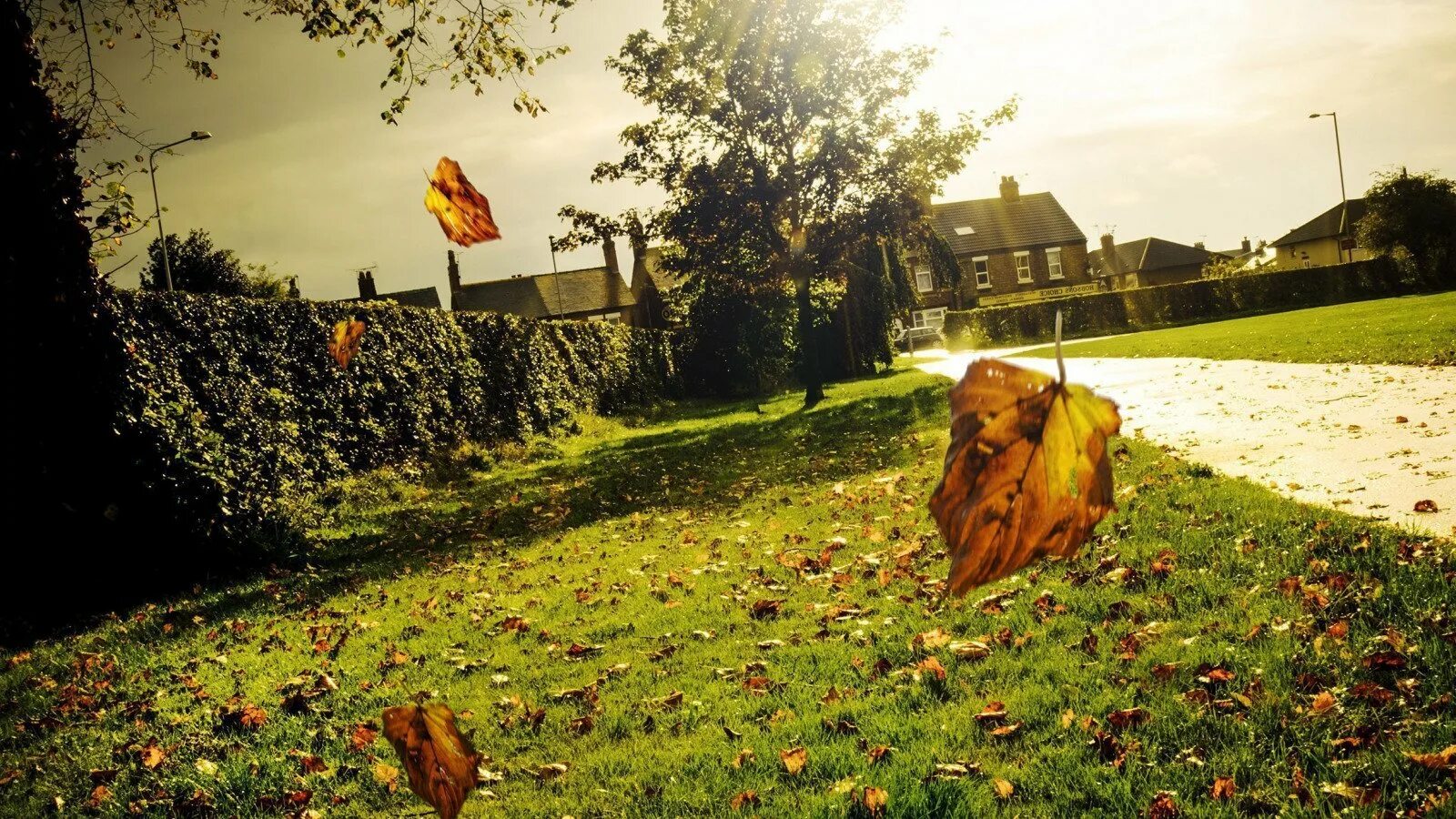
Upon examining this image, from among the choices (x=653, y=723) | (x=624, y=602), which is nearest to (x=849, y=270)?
(x=624, y=602)

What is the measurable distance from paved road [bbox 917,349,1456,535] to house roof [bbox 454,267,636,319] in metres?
53.0

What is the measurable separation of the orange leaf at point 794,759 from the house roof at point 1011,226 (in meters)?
63.5

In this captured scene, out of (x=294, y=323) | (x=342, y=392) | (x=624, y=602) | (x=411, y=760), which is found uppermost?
(x=294, y=323)

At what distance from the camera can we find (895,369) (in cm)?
3419

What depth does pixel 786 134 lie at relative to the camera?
23.8 m

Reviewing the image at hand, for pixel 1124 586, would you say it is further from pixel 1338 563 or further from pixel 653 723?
pixel 653 723

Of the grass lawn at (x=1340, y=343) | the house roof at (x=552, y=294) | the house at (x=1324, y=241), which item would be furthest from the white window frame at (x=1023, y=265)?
the grass lawn at (x=1340, y=343)

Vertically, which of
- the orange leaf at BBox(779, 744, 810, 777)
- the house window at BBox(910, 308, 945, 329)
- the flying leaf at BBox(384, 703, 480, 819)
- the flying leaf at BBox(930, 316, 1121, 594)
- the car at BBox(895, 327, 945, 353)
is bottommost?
the orange leaf at BBox(779, 744, 810, 777)

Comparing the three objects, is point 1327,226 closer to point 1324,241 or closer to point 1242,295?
point 1324,241

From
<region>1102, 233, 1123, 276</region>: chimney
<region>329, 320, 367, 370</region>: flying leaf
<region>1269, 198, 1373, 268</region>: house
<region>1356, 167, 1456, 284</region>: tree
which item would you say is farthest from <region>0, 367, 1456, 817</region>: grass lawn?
<region>1102, 233, 1123, 276</region>: chimney

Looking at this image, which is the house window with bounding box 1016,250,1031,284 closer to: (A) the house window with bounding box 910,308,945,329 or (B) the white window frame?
(B) the white window frame

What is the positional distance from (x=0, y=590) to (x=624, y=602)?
5.93 metres

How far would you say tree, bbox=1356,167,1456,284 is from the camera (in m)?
44.8

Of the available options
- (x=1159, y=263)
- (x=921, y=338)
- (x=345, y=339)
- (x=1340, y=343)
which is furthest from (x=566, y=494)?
(x=1159, y=263)
